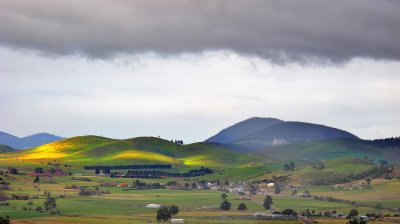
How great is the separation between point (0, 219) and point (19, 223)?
25.6m

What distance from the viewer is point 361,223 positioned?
613 feet

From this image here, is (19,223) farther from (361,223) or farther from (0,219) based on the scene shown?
(361,223)

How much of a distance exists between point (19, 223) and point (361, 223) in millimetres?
99934

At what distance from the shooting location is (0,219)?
174 metres

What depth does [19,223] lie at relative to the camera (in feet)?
652

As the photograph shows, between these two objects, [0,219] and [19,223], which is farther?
[19,223]

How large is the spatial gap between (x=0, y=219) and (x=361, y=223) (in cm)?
9832

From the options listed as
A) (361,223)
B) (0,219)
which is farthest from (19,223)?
(361,223)

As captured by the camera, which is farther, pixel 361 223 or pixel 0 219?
pixel 361 223
